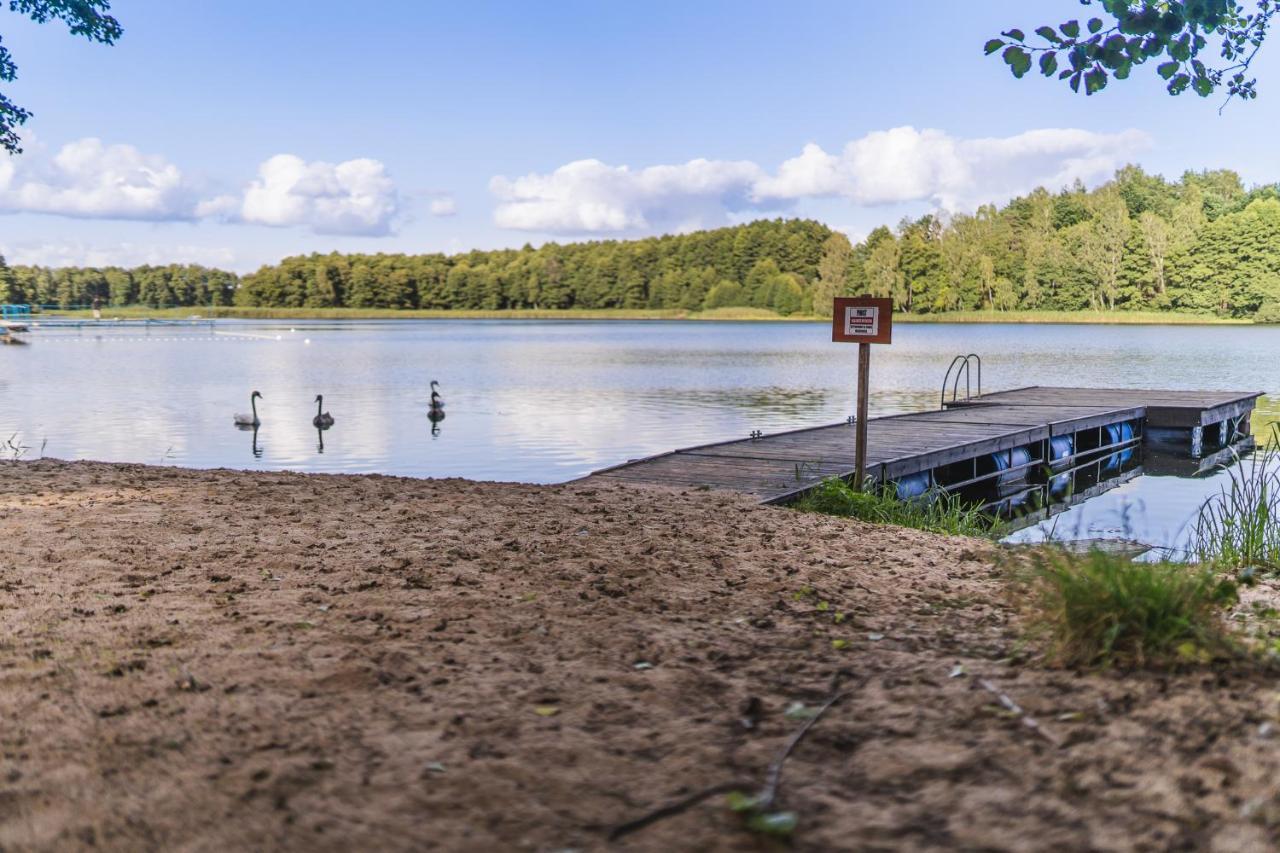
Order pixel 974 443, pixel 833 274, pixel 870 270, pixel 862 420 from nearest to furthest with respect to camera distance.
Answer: pixel 862 420, pixel 974 443, pixel 870 270, pixel 833 274

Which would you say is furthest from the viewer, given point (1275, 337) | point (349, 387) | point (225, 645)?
point (1275, 337)

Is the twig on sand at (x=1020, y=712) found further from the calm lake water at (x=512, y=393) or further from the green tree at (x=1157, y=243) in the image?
the green tree at (x=1157, y=243)

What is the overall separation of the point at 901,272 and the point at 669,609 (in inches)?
3603

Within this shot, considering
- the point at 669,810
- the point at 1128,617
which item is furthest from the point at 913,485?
the point at 669,810

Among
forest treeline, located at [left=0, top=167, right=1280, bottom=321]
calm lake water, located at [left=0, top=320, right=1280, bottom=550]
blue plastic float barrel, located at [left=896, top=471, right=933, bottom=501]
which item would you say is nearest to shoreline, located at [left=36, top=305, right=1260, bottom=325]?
forest treeline, located at [left=0, top=167, right=1280, bottom=321]

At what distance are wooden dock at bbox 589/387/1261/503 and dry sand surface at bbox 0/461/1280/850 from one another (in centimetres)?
370

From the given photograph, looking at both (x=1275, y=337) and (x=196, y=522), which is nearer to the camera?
(x=196, y=522)

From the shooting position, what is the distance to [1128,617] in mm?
3650

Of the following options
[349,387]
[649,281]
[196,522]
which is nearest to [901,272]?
[649,281]

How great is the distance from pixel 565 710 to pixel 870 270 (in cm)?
9243

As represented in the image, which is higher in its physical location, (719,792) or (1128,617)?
(1128,617)

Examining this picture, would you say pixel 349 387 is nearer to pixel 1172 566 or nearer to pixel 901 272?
pixel 1172 566

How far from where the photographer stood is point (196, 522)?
731 cm

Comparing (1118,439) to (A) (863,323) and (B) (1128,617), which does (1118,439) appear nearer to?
(A) (863,323)
